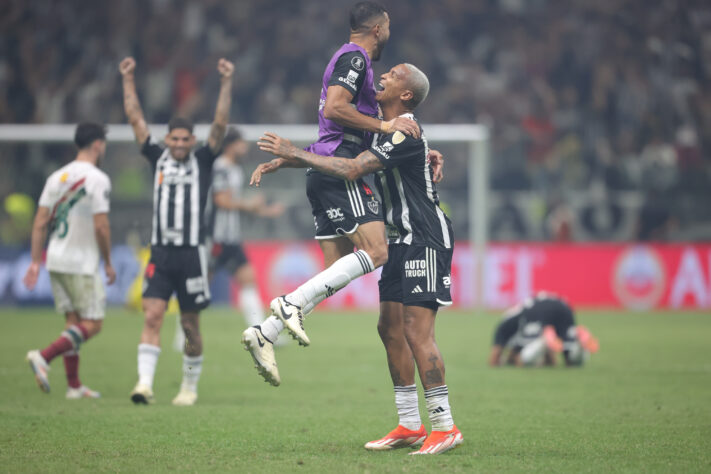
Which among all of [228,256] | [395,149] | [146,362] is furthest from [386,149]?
[228,256]

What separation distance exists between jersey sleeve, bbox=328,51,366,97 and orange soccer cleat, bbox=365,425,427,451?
210cm

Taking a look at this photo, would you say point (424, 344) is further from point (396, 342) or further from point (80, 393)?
point (80, 393)

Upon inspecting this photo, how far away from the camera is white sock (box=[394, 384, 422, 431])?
19.9 feet

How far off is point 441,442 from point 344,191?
5.26 feet

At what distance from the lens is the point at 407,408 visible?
607 centimetres

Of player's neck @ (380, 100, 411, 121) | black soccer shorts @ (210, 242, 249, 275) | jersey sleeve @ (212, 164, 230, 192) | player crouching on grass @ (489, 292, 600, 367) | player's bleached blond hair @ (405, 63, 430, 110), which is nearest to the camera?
player's bleached blond hair @ (405, 63, 430, 110)

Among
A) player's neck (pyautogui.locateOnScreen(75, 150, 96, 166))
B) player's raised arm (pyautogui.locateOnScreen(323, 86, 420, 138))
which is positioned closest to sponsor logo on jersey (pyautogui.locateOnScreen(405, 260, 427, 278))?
player's raised arm (pyautogui.locateOnScreen(323, 86, 420, 138))

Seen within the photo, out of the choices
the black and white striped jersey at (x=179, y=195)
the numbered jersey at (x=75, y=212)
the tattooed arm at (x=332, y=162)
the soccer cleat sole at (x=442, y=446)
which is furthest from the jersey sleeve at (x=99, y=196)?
the soccer cleat sole at (x=442, y=446)

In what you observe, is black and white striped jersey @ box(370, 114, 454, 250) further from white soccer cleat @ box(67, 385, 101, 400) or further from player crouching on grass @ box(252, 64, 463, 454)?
white soccer cleat @ box(67, 385, 101, 400)

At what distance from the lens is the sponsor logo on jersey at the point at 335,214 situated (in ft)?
19.5

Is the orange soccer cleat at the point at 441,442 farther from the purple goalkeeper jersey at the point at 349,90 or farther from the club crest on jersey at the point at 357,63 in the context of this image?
the club crest on jersey at the point at 357,63

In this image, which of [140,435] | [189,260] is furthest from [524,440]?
[189,260]

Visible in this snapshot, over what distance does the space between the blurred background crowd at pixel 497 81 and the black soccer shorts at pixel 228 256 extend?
19.6 feet

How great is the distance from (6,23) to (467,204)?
1138 cm
